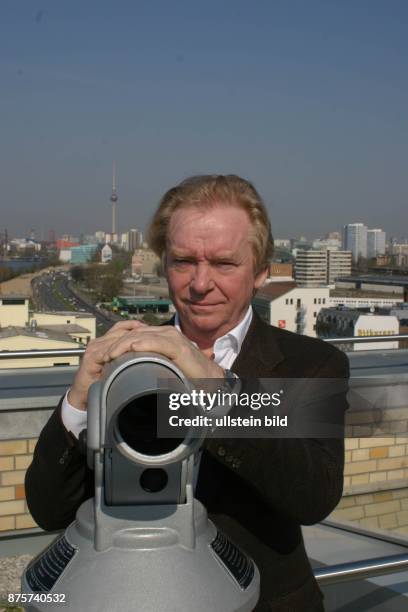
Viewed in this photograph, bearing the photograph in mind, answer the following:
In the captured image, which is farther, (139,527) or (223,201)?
(223,201)

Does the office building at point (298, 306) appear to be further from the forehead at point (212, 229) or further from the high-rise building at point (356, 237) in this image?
the high-rise building at point (356, 237)

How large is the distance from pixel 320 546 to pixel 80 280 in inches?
1361

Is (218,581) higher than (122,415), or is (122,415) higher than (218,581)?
(122,415)

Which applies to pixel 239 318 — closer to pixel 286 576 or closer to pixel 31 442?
pixel 286 576

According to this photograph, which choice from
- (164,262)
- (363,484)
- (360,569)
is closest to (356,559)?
(360,569)

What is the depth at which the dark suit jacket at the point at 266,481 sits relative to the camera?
0.98 meters

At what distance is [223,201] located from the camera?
1.34m

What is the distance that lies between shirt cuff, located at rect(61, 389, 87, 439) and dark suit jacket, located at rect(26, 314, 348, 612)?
1 centimetres

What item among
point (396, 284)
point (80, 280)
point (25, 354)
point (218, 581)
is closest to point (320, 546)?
point (25, 354)

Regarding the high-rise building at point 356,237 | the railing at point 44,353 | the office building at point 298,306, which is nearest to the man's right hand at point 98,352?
the railing at point 44,353

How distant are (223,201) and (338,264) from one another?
176ft

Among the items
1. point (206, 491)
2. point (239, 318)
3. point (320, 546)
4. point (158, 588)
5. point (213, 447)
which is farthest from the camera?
point (320, 546)

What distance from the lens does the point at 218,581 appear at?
0.71 meters

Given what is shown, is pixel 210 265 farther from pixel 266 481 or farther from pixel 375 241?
pixel 375 241
